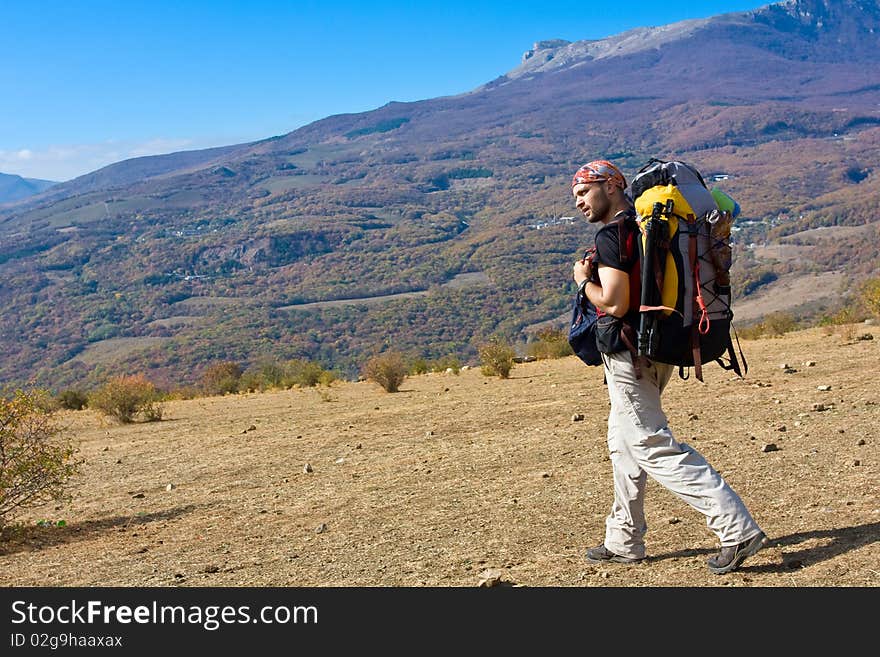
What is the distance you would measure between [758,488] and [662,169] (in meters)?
2.63

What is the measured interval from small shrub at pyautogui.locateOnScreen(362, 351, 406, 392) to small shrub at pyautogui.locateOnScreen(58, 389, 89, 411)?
7478 millimetres

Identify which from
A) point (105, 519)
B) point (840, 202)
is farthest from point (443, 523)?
point (840, 202)

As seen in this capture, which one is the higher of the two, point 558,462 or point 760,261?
point 558,462

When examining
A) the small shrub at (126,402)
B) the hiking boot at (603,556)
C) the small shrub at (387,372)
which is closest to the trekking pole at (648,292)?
the hiking boot at (603,556)

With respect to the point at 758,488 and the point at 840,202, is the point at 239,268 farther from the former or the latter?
the point at 758,488

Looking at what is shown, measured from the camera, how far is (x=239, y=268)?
646ft

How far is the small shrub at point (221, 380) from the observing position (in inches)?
886

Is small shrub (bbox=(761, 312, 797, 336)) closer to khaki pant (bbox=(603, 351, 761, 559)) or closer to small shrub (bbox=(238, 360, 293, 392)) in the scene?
small shrub (bbox=(238, 360, 293, 392))

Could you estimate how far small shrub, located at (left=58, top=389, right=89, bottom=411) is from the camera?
20.0 metres

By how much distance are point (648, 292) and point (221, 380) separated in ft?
66.6

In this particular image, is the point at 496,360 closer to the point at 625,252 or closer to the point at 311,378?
the point at 311,378

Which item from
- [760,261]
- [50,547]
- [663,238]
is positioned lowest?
[760,261]

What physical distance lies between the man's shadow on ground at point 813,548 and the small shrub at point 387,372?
11625 mm

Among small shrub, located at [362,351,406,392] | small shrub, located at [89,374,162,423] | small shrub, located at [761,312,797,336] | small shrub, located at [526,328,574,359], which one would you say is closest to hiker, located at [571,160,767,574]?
small shrub, located at [362,351,406,392]
